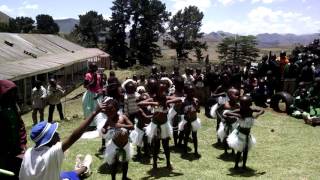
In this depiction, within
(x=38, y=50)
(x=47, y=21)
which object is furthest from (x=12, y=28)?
(x=38, y=50)

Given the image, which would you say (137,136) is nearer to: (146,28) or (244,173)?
(244,173)

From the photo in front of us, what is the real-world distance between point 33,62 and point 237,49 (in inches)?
988

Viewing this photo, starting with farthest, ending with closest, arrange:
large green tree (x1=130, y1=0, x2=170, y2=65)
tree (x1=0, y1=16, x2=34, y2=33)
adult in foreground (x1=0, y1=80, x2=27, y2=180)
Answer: tree (x1=0, y1=16, x2=34, y2=33) → large green tree (x1=130, y1=0, x2=170, y2=65) → adult in foreground (x1=0, y1=80, x2=27, y2=180)

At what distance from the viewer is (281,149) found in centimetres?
1163

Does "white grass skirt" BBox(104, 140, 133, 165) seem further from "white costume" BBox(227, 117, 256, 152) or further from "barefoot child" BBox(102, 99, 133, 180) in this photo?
"white costume" BBox(227, 117, 256, 152)

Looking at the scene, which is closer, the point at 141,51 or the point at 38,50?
the point at 38,50

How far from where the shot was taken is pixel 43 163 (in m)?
4.74

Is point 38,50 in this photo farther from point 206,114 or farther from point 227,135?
point 227,135

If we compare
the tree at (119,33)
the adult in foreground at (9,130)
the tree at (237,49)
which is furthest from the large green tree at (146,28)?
the adult in foreground at (9,130)

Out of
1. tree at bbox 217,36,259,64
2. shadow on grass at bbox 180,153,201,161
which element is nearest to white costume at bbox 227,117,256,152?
shadow on grass at bbox 180,153,201,161

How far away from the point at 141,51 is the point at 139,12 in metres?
6.10

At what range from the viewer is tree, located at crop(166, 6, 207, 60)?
63.1 metres

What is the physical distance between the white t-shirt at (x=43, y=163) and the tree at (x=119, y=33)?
54.4m

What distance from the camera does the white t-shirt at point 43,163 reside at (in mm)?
4730
